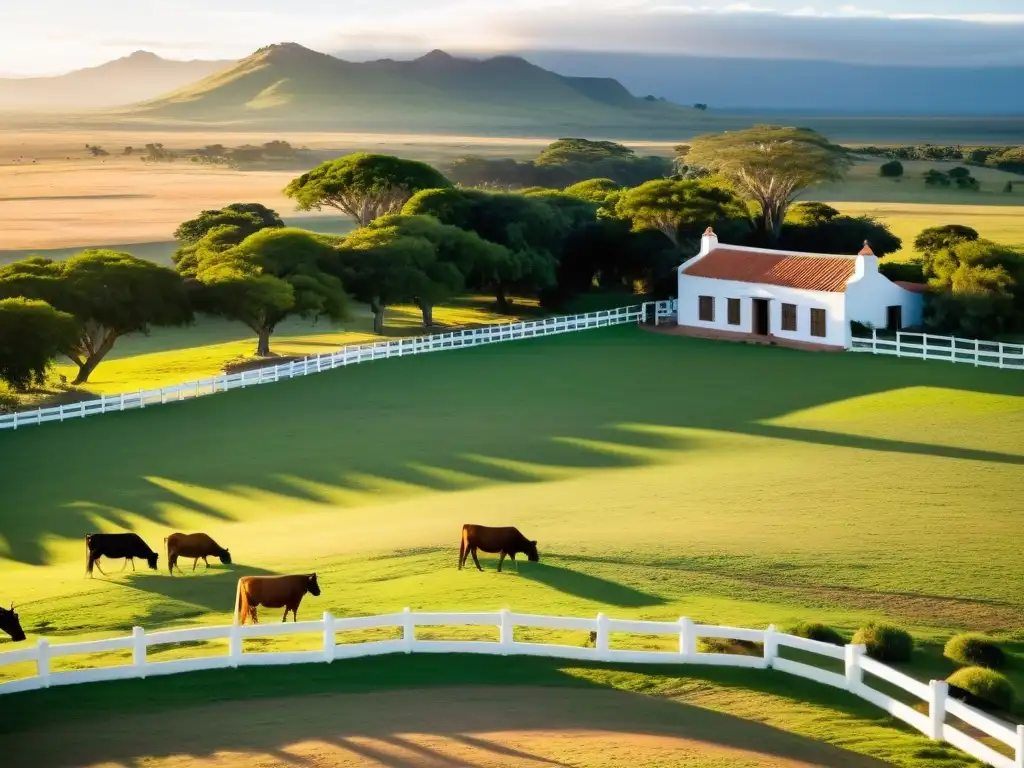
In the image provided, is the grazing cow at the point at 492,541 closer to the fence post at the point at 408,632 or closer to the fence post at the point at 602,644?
the fence post at the point at 408,632

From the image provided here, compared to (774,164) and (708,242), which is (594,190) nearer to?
(774,164)

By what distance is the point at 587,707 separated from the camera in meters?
19.0

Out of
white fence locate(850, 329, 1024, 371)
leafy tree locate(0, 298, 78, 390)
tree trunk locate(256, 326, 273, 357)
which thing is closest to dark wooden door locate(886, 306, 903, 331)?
white fence locate(850, 329, 1024, 371)

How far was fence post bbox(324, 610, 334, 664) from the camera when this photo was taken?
2011cm

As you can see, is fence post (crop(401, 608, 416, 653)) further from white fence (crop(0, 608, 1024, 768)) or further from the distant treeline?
the distant treeline

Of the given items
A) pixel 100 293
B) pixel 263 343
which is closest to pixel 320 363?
pixel 263 343

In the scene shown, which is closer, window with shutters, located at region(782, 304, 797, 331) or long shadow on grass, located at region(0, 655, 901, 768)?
long shadow on grass, located at region(0, 655, 901, 768)

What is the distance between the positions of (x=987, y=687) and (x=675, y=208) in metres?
66.6

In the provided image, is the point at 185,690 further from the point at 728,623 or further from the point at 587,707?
the point at 728,623

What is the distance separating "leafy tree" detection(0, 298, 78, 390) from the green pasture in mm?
8776

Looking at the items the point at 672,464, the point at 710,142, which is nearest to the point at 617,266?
the point at 710,142

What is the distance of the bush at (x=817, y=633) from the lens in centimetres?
2181

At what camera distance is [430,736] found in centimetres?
1778

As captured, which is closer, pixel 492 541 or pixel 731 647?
pixel 731 647
